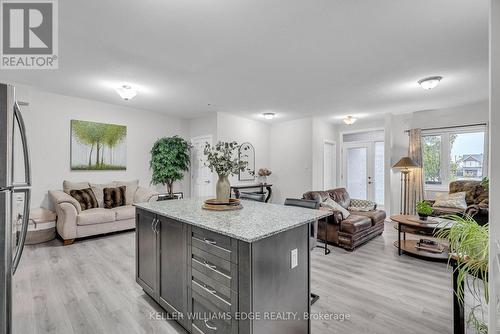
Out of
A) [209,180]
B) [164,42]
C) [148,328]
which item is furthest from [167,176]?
[148,328]

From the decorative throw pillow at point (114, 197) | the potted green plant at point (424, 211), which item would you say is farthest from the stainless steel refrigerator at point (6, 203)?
the potted green plant at point (424, 211)

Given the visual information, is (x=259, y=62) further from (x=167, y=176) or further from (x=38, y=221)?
(x=38, y=221)

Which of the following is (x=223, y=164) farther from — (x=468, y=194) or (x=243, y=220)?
(x=468, y=194)

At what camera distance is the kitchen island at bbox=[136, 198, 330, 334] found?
139 centimetres

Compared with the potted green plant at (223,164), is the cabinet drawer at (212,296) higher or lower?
lower

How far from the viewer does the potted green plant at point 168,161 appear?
18.3 ft

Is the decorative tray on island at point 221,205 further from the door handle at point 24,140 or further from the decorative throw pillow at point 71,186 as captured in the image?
the decorative throw pillow at point 71,186

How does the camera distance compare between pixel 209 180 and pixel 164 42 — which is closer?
pixel 164 42

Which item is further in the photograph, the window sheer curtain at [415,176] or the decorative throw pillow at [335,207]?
the window sheer curtain at [415,176]

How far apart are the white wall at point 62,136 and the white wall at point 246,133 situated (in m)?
1.89

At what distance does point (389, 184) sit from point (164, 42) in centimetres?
593

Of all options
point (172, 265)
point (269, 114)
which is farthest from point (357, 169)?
point (172, 265)

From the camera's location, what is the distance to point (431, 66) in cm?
319

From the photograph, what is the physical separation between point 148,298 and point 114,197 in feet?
9.94
